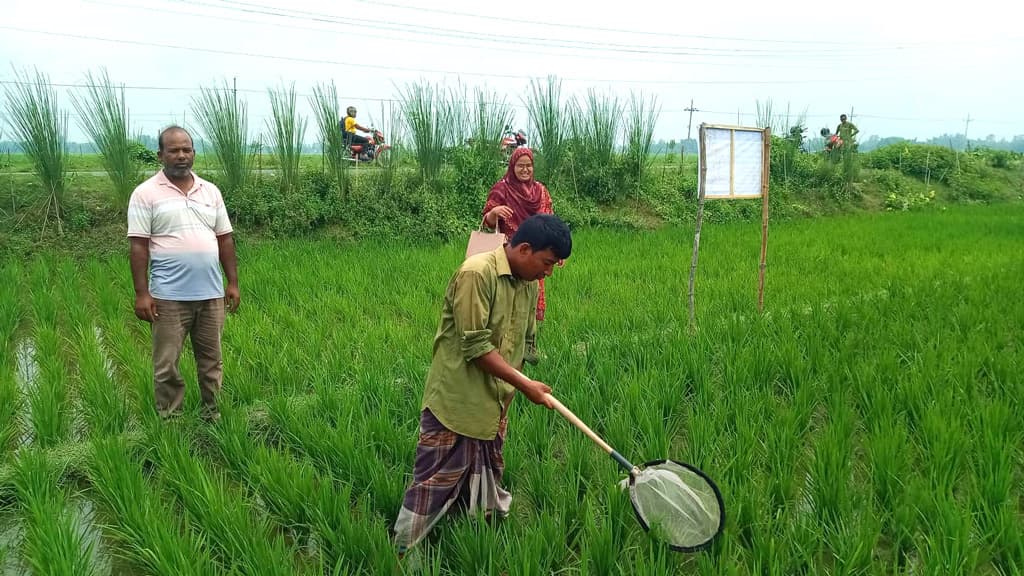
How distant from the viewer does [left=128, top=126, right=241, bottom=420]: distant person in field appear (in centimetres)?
281

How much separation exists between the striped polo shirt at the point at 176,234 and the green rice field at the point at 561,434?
65 cm

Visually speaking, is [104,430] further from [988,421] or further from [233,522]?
[988,421]

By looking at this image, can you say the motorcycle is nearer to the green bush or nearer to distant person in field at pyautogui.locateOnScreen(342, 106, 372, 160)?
distant person in field at pyautogui.locateOnScreen(342, 106, 372, 160)

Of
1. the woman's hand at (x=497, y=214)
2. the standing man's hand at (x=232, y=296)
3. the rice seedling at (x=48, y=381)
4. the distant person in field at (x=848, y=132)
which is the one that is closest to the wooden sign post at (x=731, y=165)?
the woman's hand at (x=497, y=214)

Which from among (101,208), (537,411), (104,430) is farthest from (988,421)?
(101,208)

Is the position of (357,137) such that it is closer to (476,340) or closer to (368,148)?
(368,148)

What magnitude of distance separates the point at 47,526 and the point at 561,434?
1.99 m

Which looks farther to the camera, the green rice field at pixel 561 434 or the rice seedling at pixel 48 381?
the rice seedling at pixel 48 381

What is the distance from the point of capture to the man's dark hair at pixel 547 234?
1.78 meters

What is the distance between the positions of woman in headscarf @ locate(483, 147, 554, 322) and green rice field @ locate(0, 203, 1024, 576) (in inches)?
33.5

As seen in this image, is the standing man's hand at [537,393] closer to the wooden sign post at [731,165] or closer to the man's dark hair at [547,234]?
the man's dark hair at [547,234]

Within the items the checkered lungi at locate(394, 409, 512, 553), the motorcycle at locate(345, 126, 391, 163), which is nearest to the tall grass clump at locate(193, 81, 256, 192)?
the motorcycle at locate(345, 126, 391, 163)

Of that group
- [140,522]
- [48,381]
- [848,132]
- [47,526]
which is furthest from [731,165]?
[848,132]

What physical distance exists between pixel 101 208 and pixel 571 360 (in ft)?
23.0
